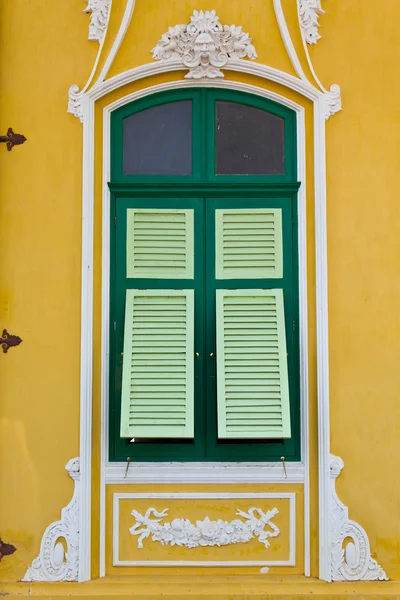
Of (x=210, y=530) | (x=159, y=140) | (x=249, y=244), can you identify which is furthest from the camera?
(x=159, y=140)

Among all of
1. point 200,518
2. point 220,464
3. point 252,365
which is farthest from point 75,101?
point 200,518

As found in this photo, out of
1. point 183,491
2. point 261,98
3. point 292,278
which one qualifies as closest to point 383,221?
point 292,278

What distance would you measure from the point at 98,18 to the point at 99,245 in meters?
1.48

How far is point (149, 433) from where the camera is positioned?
4.48 metres

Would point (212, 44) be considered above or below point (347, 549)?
above

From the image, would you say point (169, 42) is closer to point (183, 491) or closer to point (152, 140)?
point (152, 140)

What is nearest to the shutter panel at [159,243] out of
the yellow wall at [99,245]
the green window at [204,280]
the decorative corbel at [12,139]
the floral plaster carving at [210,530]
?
the green window at [204,280]

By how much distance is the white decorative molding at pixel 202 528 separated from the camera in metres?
4.60

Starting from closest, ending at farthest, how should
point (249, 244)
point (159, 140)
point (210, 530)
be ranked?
1. point (210, 530)
2. point (249, 244)
3. point (159, 140)

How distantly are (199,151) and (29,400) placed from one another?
195 centimetres

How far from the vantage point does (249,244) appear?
4758 mm

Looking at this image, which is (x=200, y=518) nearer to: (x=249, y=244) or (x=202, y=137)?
(x=249, y=244)

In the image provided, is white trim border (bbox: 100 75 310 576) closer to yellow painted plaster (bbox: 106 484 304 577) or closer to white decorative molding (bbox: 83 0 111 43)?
yellow painted plaster (bbox: 106 484 304 577)

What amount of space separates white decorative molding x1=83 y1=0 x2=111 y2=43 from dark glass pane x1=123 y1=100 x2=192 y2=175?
559 millimetres
